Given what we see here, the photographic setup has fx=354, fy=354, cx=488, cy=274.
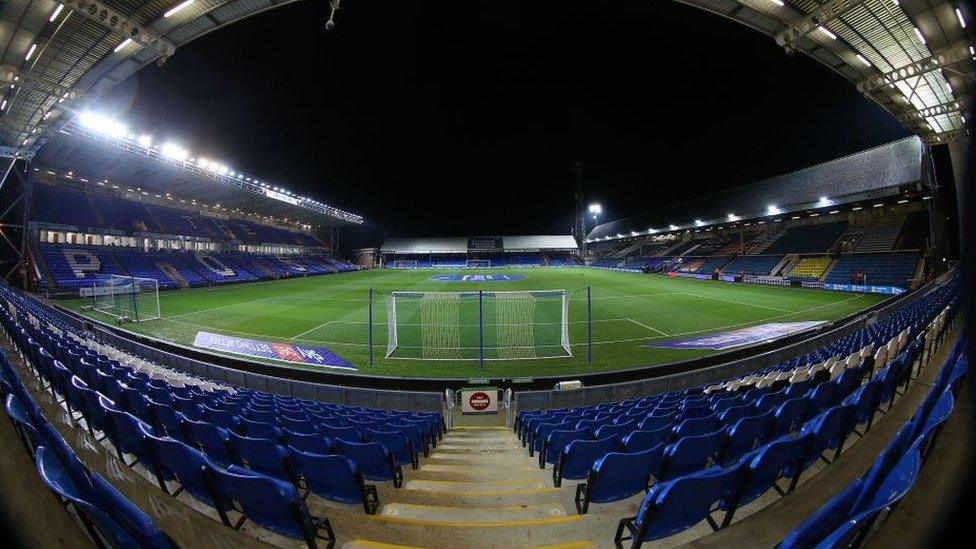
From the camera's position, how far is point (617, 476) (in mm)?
3072

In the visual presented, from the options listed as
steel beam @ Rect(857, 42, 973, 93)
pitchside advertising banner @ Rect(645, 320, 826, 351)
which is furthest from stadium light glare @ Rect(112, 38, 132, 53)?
steel beam @ Rect(857, 42, 973, 93)

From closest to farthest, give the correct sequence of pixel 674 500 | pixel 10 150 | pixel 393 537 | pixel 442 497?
pixel 674 500 < pixel 393 537 < pixel 442 497 < pixel 10 150

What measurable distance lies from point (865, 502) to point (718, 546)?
95cm

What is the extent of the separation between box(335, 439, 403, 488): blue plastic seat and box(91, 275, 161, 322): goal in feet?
66.8

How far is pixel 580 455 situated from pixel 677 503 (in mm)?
1553

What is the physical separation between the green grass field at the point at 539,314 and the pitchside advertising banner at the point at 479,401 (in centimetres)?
194

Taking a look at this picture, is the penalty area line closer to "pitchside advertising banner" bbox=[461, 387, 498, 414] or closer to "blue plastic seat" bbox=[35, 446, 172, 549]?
"pitchside advertising banner" bbox=[461, 387, 498, 414]

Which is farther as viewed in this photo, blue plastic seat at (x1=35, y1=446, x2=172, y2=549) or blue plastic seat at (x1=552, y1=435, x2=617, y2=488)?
blue plastic seat at (x1=552, y1=435, x2=617, y2=488)

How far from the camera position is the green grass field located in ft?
38.6

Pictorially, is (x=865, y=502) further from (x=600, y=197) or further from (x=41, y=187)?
(x=600, y=197)

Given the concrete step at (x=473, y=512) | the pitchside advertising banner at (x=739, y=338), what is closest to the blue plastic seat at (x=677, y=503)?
the concrete step at (x=473, y=512)

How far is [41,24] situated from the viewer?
10.2 meters

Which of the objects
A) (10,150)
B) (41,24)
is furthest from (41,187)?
(41,24)

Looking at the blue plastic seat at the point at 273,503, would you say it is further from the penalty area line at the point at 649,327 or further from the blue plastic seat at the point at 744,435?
the penalty area line at the point at 649,327
